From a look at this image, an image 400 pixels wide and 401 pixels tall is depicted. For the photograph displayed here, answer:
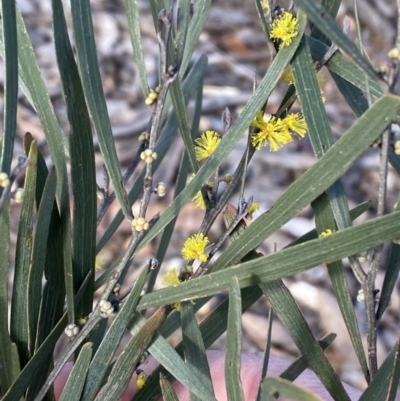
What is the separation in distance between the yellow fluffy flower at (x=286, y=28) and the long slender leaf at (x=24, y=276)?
0.57ft

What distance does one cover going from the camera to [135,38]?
40cm

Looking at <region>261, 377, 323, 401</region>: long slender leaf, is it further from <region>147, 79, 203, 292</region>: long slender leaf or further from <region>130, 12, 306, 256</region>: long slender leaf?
<region>147, 79, 203, 292</region>: long slender leaf

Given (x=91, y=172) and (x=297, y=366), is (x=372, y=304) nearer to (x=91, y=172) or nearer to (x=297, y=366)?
(x=297, y=366)

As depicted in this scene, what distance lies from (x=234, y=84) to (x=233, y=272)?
4.44ft

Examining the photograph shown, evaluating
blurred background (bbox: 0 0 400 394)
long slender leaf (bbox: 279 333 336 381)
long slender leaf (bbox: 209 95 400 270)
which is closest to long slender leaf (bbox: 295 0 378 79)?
long slender leaf (bbox: 209 95 400 270)

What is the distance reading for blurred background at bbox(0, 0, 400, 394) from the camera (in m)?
1.23

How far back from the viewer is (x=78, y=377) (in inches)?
15.0

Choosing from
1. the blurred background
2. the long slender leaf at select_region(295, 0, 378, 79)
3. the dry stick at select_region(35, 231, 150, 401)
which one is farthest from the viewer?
the blurred background

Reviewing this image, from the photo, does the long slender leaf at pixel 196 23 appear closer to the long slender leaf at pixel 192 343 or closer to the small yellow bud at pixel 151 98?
the small yellow bud at pixel 151 98

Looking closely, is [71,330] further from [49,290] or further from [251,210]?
[251,210]

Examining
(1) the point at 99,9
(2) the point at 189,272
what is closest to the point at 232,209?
(2) the point at 189,272

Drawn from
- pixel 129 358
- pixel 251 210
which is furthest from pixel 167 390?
pixel 251 210

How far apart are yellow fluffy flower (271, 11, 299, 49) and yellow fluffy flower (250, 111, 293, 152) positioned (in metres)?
0.05

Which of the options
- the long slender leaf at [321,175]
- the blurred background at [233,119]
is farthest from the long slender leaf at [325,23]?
the blurred background at [233,119]
